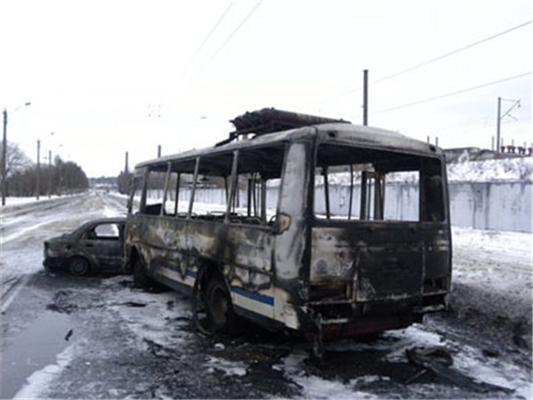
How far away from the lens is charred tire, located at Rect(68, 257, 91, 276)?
497 inches

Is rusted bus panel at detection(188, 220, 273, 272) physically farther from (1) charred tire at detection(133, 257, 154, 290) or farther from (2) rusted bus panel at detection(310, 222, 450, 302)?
(1) charred tire at detection(133, 257, 154, 290)

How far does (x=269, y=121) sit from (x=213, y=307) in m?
2.60

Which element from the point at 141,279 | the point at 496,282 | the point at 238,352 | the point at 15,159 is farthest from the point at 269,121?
the point at 15,159

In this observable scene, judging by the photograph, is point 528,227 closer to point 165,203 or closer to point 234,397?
point 165,203

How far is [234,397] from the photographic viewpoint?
5.16m

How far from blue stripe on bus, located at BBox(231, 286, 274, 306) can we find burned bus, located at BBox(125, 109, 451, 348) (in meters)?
0.01

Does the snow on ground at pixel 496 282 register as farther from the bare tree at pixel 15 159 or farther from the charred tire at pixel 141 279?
the bare tree at pixel 15 159

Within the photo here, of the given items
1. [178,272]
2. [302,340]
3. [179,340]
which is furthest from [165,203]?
[302,340]

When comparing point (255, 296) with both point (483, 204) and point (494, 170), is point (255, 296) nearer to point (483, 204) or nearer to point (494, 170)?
point (483, 204)

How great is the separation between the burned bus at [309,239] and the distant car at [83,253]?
3.96m

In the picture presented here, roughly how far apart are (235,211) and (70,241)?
617 cm

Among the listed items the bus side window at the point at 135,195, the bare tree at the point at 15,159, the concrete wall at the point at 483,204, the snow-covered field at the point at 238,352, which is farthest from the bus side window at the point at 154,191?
the bare tree at the point at 15,159

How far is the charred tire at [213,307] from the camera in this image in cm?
715

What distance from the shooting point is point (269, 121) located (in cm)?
755
